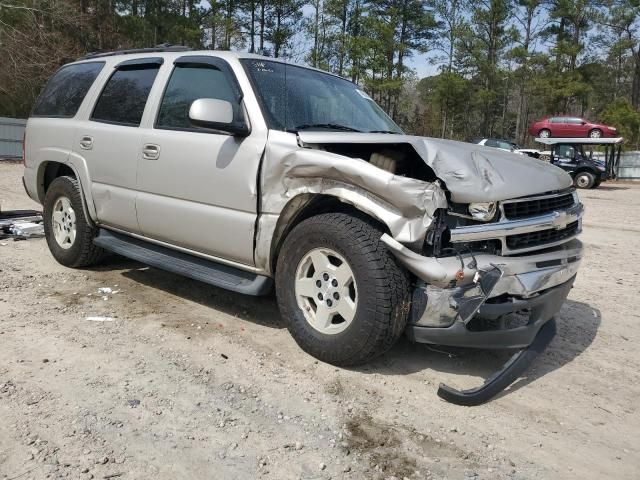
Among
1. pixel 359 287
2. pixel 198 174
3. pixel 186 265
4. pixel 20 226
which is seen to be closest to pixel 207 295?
pixel 186 265

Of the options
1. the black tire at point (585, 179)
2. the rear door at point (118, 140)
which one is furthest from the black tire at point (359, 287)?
the black tire at point (585, 179)

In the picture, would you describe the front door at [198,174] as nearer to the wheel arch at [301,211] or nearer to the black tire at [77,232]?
the wheel arch at [301,211]

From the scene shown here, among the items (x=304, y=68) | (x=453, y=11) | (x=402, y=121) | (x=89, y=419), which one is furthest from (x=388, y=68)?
(x=89, y=419)

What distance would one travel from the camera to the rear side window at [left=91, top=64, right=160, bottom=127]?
4746mm

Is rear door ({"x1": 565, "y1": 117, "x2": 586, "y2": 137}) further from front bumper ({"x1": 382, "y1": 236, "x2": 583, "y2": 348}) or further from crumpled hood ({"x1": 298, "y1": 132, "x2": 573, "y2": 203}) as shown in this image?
front bumper ({"x1": 382, "y1": 236, "x2": 583, "y2": 348})

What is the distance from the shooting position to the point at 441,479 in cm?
251

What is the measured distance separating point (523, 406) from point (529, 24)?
4663 cm

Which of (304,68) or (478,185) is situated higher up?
(304,68)

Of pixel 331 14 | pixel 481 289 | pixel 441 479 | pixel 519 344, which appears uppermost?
pixel 331 14

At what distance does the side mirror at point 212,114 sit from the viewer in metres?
3.67

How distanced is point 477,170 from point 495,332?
0.94 meters

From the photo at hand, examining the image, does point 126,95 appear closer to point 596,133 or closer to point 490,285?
point 490,285

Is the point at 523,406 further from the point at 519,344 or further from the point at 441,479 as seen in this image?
the point at 441,479

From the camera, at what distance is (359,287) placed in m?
3.25
